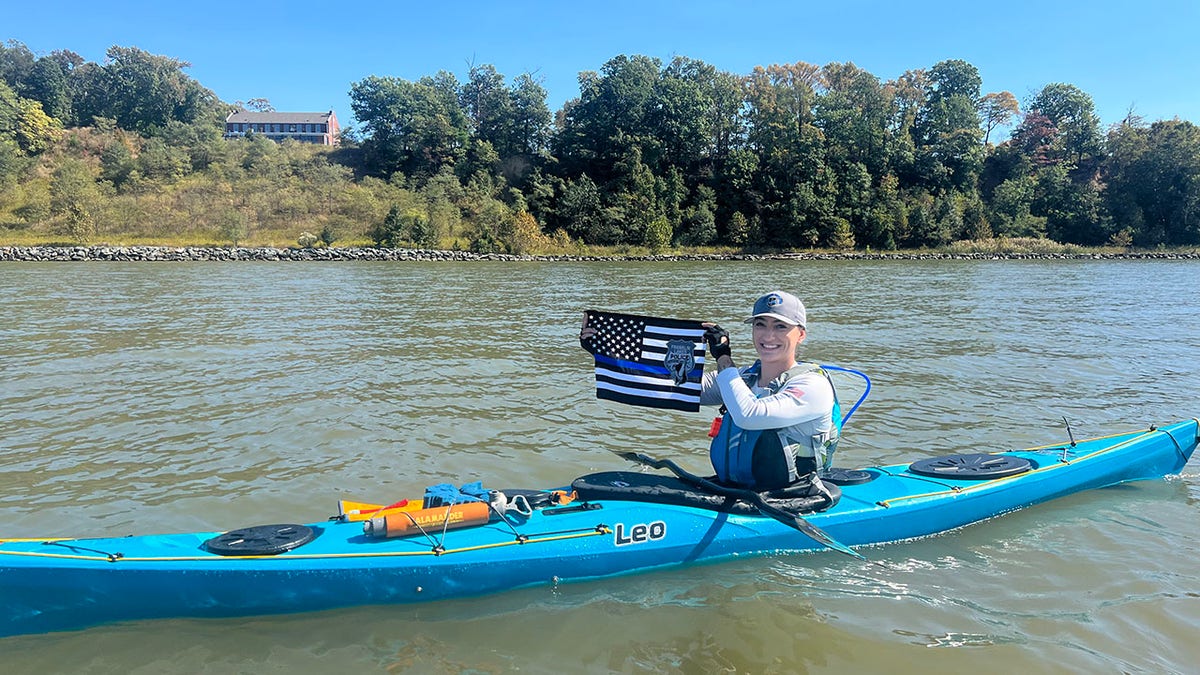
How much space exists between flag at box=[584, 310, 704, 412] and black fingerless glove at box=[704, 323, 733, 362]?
0.13m

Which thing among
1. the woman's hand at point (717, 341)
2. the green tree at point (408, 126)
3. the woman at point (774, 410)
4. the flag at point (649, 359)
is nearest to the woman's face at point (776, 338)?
the woman at point (774, 410)

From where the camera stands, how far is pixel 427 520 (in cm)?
367

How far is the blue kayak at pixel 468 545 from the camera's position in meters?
3.21

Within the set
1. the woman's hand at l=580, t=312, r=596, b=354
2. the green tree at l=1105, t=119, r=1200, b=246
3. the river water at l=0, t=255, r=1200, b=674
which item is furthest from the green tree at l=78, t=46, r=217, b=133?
the green tree at l=1105, t=119, r=1200, b=246

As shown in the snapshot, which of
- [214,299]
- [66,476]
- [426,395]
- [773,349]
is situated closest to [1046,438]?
[773,349]

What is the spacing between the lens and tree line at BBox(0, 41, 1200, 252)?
4012 cm

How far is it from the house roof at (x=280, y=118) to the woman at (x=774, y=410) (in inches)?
3159

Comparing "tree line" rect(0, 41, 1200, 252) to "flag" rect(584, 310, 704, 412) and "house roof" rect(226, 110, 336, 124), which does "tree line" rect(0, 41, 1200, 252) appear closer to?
"house roof" rect(226, 110, 336, 124)

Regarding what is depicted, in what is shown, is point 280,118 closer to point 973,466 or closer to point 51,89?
point 51,89

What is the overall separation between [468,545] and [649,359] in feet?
5.48

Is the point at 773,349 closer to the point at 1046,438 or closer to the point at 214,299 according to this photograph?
the point at 1046,438

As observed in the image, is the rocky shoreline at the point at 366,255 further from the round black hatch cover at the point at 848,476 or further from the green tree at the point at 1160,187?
the round black hatch cover at the point at 848,476

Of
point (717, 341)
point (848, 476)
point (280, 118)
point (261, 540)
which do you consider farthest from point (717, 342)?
point (280, 118)

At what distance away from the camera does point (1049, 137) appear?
2085 inches
